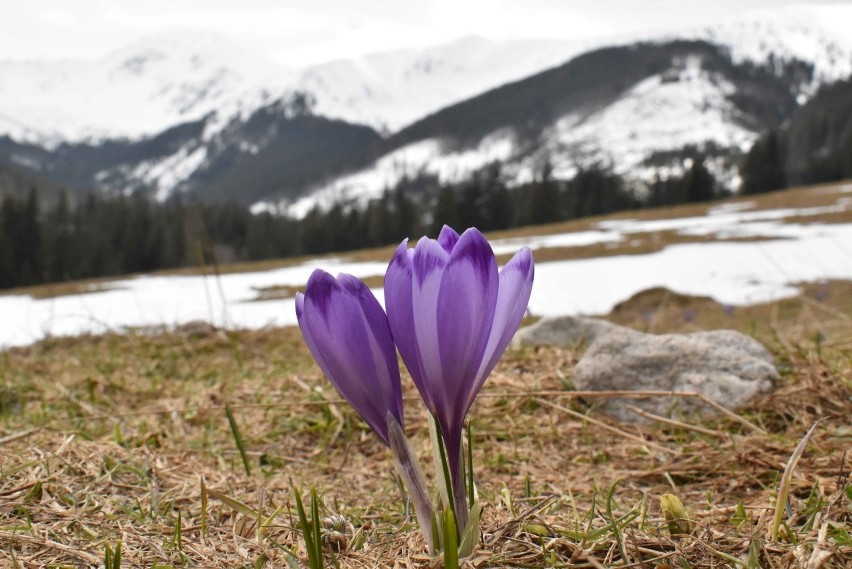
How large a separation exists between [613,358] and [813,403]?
0.71 metres

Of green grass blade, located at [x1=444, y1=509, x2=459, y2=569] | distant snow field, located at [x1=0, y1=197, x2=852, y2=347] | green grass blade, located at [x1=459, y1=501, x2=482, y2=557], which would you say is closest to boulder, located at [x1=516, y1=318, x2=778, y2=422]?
green grass blade, located at [x1=459, y1=501, x2=482, y2=557]

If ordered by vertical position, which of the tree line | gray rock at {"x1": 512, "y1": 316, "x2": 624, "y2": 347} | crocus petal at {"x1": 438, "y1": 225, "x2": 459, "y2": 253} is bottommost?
gray rock at {"x1": 512, "y1": 316, "x2": 624, "y2": 347}

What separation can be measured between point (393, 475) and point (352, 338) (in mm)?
851

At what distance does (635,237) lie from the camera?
112ft

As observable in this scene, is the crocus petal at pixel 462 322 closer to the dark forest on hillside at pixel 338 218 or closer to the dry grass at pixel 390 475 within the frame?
the dry grass at pixel 390 475

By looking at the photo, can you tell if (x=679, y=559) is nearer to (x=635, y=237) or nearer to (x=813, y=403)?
(x=813, y=403)

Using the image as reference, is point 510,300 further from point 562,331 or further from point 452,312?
point 562,331

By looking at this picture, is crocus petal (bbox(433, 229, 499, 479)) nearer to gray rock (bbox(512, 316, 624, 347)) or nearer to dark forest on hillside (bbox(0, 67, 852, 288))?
gray rock (bbox(512, 316, 624, 347))

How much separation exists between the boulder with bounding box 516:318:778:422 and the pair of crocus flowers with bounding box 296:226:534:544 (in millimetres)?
1787

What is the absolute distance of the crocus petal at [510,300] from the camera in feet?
3.33

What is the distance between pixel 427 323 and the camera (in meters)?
0.97

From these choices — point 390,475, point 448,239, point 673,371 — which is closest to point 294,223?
point 673,371

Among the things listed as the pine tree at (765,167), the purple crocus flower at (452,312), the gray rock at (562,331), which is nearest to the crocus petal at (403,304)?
the purple crocus flower at (452,312)

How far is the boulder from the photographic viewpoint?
8.71 ft
